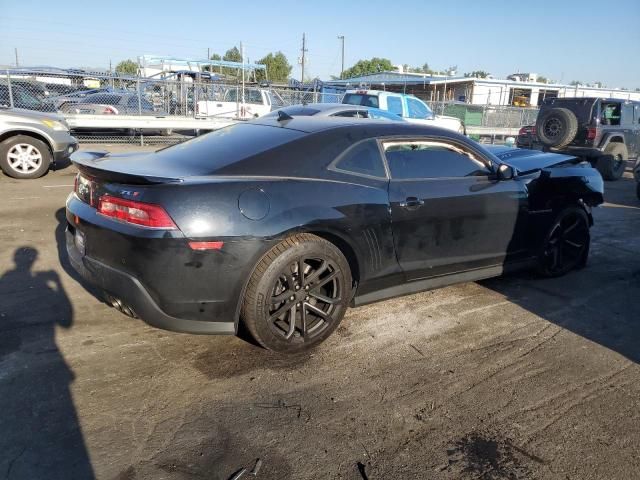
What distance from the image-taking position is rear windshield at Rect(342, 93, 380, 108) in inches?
543

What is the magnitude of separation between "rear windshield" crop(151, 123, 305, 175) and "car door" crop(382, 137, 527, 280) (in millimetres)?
831

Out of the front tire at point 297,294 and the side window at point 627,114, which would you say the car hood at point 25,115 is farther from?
the side window at point 627,114

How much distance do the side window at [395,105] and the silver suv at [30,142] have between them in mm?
8171

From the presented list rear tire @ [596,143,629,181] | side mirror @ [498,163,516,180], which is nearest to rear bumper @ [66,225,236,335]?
side mirror @ [498,163,516,180]

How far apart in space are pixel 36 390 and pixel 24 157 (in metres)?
7.40

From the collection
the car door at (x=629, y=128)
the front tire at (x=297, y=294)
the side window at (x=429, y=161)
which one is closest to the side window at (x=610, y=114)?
the car door at (x=629, y=128)

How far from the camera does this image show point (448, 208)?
393cm

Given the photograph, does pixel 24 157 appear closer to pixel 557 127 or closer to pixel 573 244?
pixel 573 244

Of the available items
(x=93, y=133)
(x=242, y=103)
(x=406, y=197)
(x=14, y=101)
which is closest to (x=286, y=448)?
(x=406, y=197)

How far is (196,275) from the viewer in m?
2.93

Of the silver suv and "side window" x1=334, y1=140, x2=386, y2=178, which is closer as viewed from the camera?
"side window" x1=334, y1=140, x2=386, y2=178

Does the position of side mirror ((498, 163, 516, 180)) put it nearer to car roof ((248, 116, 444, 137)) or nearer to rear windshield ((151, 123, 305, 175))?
car roof ((248, 116, 444, 137))

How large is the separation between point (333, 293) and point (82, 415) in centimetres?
164

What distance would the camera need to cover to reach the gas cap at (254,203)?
3012 millimetres
